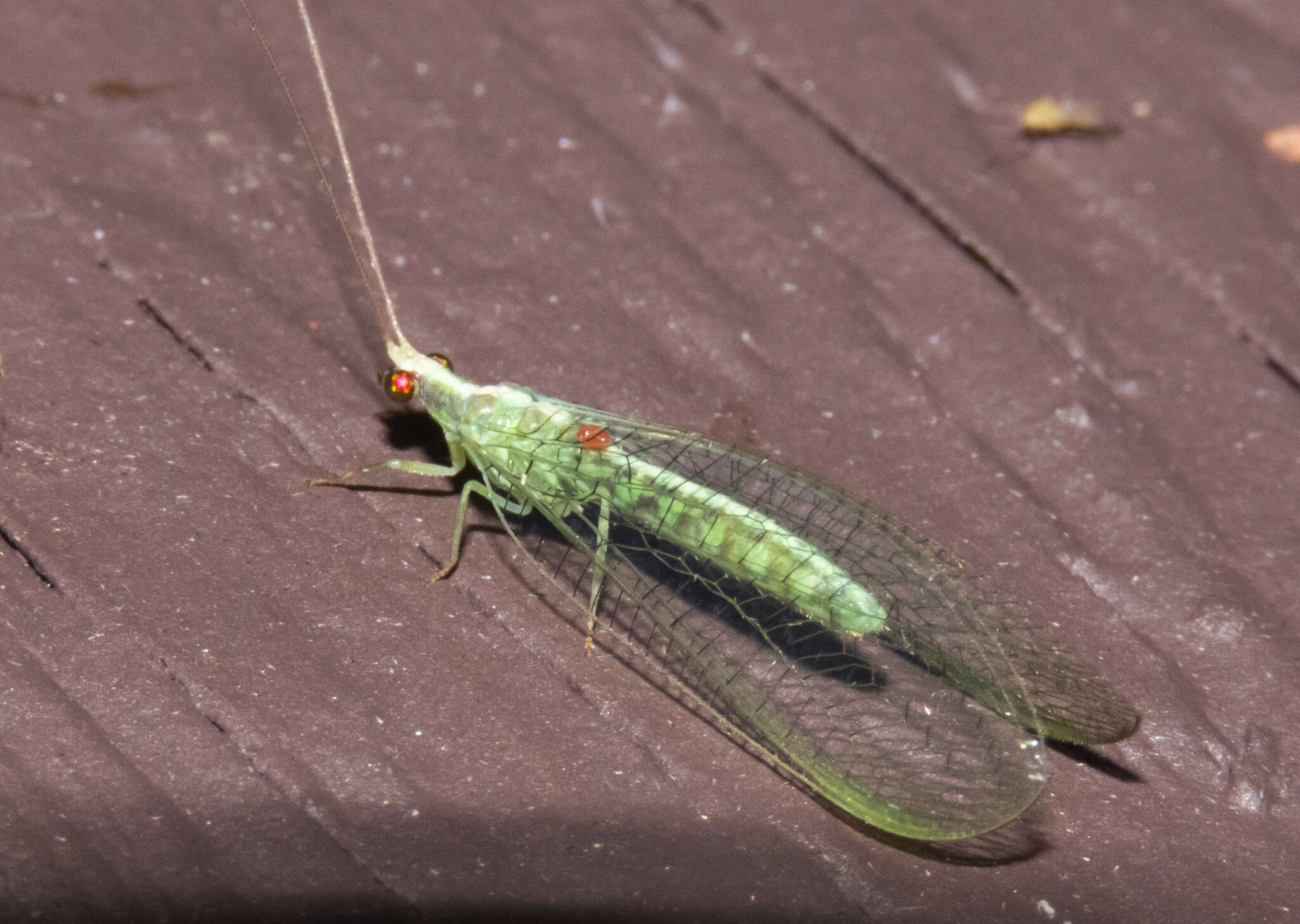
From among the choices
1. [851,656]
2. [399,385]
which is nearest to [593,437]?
[399,385]

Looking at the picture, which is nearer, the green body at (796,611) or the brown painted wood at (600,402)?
the brown painted wood at (600,402)

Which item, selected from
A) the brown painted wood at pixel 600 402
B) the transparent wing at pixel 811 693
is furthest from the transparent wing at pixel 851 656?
the brown painted wood at pixel 600 402

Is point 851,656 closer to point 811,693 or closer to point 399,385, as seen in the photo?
point 811,693

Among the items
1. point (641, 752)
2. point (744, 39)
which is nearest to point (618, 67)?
point (744, 39)

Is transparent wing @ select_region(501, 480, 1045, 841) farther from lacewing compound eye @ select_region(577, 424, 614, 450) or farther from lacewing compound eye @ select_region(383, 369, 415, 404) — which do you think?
lacewing compound eye @ select_region(383, 369, 415, 404)

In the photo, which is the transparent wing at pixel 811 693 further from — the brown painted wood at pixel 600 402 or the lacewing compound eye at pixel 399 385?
the lacewing compound eye at pixel 399 385

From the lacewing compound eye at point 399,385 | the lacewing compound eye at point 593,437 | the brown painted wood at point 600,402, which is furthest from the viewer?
the lacewing compound eye at point 399,385

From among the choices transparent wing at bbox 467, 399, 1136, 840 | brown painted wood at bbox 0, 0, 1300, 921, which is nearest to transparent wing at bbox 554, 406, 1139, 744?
transparent wing at bbox 467, 399, 1136, 840
